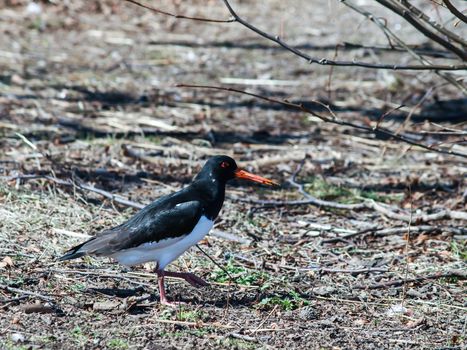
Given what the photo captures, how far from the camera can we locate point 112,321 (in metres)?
5.39

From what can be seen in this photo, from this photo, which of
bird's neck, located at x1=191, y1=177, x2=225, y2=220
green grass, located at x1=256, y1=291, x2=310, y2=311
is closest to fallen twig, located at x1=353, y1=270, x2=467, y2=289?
green grass, located at x1=256, y1=291, x2=310, y2=311

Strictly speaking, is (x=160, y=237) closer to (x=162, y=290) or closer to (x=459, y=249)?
(x=162, y=290)

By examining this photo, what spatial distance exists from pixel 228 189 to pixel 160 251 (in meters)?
2.47

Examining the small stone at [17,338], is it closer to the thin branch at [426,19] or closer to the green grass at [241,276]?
the green grass at [241,276]

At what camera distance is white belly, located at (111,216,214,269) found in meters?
5.76

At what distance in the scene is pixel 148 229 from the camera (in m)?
5.77

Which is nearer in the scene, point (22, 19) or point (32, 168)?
point (32, 168)

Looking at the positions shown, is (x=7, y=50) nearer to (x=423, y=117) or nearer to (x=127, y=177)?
(x=127, y=177)

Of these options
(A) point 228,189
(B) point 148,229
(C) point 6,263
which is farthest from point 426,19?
(C) point 6,263

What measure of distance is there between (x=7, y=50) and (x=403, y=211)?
24.1 feet

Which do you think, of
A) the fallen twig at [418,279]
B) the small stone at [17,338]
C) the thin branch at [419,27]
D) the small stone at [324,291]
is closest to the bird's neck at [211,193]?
the small stone at [324,291]

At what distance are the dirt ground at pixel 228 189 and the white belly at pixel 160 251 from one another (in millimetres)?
268

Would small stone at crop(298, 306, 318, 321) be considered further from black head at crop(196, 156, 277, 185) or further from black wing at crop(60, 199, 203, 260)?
black head at crop(196, 156, 277, 185)

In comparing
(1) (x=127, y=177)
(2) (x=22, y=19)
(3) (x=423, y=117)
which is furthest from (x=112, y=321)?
(2) (x=22, y=19)
